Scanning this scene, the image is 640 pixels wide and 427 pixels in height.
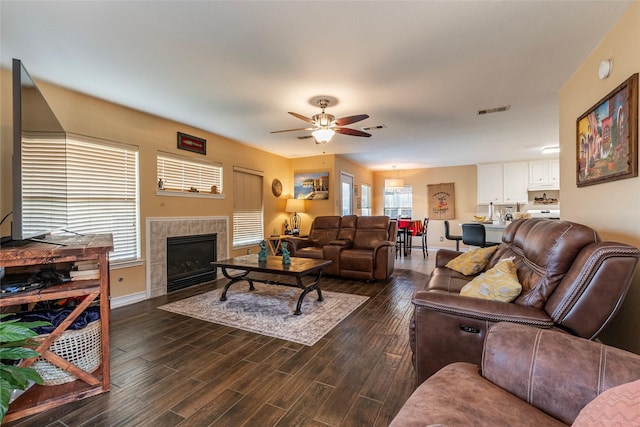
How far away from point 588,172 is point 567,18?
1.23 m

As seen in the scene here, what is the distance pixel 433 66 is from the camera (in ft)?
8.29

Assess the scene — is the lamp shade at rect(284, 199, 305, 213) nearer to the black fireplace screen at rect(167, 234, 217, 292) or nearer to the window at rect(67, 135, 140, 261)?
the black fireplace screen at rect(167, 234, 217, 292)

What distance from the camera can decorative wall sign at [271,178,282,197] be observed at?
20.1 ft

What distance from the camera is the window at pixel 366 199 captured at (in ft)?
28.3

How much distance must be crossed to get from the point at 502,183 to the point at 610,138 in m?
6.17

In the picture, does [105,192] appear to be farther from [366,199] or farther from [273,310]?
[366,199]

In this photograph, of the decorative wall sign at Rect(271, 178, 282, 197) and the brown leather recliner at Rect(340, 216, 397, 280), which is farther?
the decorative wall sign at Rect(271, 178, 282, 197)

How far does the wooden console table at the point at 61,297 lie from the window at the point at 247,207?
10.9 ft

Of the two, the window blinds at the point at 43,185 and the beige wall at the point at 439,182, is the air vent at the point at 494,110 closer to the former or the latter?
the window blinds at the point at 43,185

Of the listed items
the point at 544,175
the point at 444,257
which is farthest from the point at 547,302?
the point at 544,175

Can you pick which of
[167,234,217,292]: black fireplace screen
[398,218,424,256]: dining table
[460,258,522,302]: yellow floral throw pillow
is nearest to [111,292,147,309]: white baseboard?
[167,234,217,292]: black fireplace screen

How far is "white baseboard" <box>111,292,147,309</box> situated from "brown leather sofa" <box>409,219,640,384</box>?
3.48 m

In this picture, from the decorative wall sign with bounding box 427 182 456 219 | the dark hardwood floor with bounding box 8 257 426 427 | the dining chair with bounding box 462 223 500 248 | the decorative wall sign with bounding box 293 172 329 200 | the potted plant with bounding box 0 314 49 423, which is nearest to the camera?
the potted plant with bounding box 0 314 49 423

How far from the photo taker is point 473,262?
2787 millimetres
